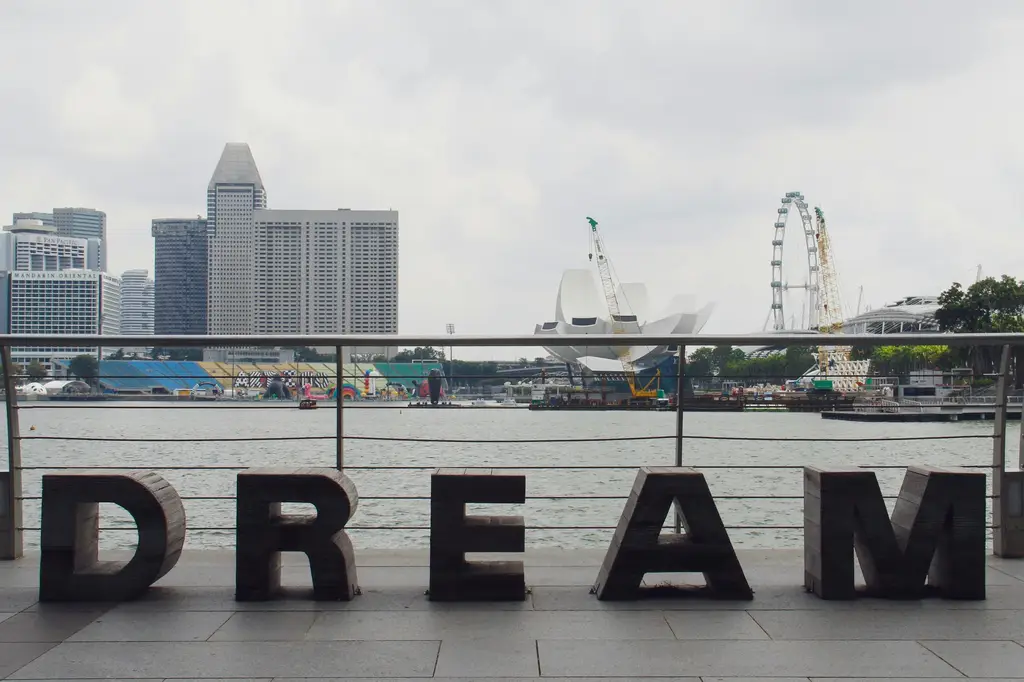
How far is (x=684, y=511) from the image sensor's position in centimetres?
405

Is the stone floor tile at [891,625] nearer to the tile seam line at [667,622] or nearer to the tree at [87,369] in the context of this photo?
the tile seam line at [667,622]

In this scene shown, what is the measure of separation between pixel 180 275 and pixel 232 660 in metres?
117

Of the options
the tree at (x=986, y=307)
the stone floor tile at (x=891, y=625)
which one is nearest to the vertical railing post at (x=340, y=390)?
the stone floor tile at (x=891, y=625)

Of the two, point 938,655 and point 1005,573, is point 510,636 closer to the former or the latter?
point 938,655

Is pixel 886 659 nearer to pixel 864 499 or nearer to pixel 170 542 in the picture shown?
pixel 864 499

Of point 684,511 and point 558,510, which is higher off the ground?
point 684,511

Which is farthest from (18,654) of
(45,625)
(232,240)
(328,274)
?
(232,240)

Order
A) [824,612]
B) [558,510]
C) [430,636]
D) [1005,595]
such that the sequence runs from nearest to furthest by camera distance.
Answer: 1. [430,636]
2. [824,612]
3. [1005,595]
4. [558,510]

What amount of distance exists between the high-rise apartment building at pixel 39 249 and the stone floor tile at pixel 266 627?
9540 centimetres

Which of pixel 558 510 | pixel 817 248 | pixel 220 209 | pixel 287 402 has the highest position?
pixel 220 209

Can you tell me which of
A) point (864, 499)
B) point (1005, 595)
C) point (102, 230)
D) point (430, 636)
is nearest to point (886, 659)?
point (864, 499)

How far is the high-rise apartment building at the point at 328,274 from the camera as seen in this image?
10644 cm

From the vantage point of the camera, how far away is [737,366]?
5.12 m

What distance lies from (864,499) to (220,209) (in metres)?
129
